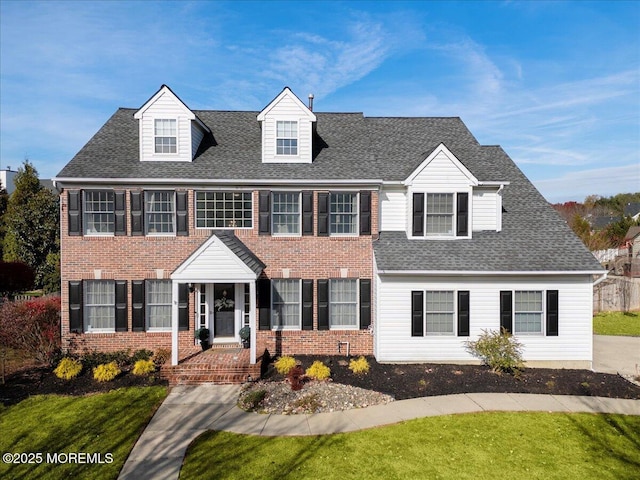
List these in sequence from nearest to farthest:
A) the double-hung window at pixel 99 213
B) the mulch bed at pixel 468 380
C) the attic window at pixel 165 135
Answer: the mulch bed at pixel 468 380 → the double-hung window at pixel 99 213 → the attic window at pixel 165 135

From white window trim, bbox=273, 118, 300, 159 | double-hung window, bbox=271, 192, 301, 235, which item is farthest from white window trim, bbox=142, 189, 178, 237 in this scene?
white window trim, bbox=273, 118, 300, 159

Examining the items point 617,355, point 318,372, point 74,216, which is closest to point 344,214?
point 318,372

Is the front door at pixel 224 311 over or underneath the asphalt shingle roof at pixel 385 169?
underneath

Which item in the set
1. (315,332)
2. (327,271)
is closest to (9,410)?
(315,332)

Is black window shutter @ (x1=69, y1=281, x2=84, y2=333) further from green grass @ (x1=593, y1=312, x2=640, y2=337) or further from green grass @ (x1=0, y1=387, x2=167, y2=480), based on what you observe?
green grass @ (x1=593, y1=312, x2=640, y2=337)

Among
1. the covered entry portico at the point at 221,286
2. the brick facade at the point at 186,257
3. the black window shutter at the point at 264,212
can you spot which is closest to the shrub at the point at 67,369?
the brick facade at the point at 186,257

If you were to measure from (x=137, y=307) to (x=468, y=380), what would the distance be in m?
12.1

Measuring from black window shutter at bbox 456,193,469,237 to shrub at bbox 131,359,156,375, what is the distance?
12.4 metres

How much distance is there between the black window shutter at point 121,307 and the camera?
1443 cm

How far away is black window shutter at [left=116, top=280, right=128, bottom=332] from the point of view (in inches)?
568

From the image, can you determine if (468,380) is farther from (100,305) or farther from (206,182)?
(100,305)

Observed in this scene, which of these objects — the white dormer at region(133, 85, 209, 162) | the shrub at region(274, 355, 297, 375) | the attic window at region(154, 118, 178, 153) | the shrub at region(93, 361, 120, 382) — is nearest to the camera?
the shrub at region(93, 361, 120, 382)

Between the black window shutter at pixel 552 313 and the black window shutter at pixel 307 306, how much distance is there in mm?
8682

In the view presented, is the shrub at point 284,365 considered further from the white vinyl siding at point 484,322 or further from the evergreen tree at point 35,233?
the evergreen tree at point 35,233
